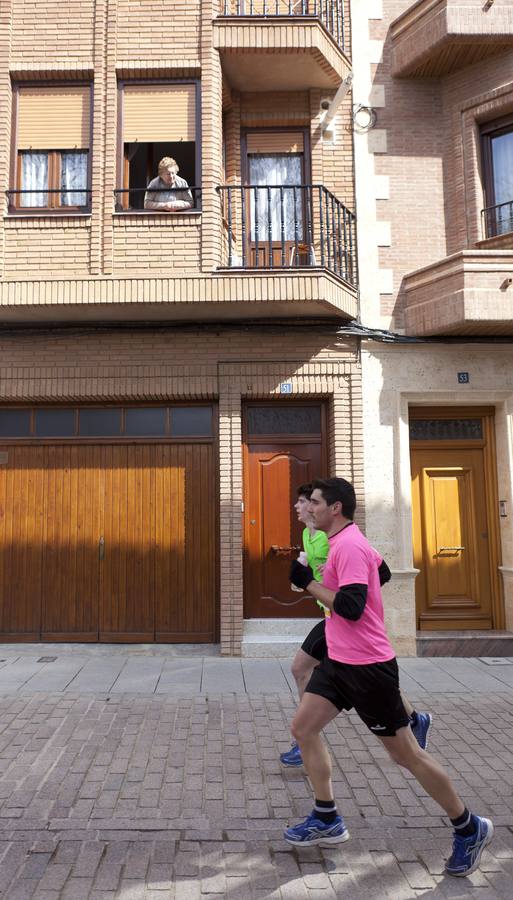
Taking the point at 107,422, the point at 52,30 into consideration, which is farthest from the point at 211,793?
the point at 52,30

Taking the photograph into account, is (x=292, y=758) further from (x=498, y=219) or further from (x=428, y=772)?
(x=498, y=219)

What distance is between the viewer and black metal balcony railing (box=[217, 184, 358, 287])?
24.2 ft

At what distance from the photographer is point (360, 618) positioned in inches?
112

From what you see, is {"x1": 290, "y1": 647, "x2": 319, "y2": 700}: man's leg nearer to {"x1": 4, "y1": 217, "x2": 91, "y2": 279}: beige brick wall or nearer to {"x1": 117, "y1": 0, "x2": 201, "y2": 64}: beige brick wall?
{"x1": 4, "y1": 217, "x2": 91, "y2": 279}: beige brick wall

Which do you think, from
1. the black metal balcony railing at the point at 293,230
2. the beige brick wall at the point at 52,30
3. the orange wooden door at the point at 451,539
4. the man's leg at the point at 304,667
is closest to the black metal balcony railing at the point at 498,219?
the black metal balcony railing at the point at 293,230

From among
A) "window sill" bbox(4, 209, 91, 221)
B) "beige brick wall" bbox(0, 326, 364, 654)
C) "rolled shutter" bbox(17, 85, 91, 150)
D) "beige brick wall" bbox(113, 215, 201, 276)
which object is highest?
"rolled shutter" bbox(17, 85, 91, 150)

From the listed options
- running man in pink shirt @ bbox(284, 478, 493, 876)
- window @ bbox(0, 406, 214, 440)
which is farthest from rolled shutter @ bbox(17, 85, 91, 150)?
running man in pink shirt @ bbox(284, 478, 493, 876)

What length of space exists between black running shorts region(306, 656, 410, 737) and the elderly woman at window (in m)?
5.73

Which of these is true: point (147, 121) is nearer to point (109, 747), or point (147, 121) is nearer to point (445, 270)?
point (445, 270)

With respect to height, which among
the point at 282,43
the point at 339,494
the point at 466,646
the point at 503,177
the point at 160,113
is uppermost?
the point at 282,43

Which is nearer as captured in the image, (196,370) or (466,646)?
(466,646)

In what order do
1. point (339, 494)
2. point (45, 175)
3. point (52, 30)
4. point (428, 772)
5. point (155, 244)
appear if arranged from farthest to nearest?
point (45, 175) → point (52, 30) → point (155, 244) → point (339, 494) → point (428, 772)

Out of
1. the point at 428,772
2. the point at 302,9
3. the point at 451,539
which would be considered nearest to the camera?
the point at 428,772

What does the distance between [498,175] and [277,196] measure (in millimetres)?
2819
